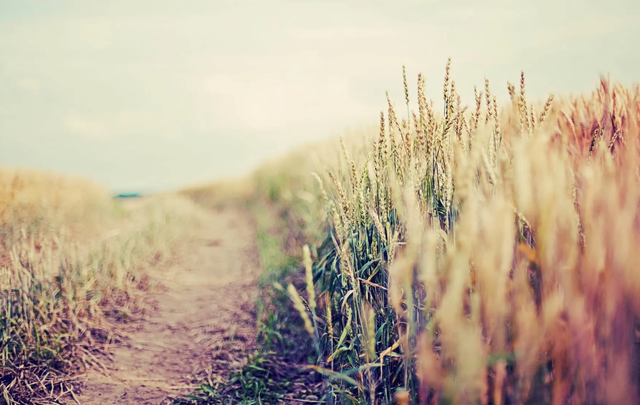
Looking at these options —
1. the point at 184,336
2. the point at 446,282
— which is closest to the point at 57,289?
the point at 184,336

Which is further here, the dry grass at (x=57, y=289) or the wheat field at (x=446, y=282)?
the dry grass at (x=57, y=289)

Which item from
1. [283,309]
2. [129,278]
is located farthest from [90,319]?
[283,309]

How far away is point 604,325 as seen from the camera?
95cm

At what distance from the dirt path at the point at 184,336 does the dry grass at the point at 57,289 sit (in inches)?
6.5

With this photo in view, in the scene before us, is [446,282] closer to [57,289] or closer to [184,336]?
[184,336]

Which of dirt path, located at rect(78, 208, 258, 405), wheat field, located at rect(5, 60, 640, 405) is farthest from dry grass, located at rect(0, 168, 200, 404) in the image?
dirt path, located at rect(78, 208, 258, 405)

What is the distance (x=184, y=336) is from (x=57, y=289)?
0.82 meters

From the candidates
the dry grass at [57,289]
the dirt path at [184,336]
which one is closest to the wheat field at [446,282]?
the dry grass at [57,289]

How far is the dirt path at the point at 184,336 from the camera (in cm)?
206

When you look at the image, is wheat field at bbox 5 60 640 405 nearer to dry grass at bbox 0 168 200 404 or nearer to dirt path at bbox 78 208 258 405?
dry grass at bbox 0 168 200 404

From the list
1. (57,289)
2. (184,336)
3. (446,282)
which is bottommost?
(184,336)

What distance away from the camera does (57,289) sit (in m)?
2.53

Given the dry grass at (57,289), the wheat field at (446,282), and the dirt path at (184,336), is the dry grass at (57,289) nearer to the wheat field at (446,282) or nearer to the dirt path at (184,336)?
the wheat field at (446,282)

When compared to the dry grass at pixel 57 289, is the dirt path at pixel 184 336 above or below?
below
